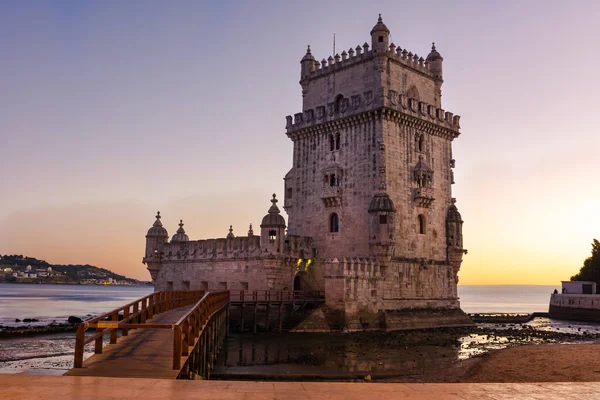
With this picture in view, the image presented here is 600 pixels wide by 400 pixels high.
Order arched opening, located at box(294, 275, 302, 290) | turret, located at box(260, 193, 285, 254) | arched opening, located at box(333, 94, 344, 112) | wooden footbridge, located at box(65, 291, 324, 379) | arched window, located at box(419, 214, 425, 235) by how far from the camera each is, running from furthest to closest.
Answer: arched opening, located at box(294, 275, 302, 290) → arched opening, located at box(333, 94, 344, 112) → arched window, located at box(419, 214, 425, 235) → turret, located at box(260, 193, 285, 254) → wooden footbridge, located at box(65, 291, 324, 379)

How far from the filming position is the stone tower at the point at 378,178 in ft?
127

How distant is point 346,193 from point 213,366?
65.5ft

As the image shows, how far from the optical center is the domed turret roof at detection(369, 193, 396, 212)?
3831 cm

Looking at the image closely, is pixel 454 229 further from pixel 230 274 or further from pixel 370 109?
pixel 230 274

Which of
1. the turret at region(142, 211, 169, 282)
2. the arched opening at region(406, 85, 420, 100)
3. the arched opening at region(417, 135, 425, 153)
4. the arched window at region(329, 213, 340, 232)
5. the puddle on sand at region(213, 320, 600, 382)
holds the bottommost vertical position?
the puddle on sand at region(213, 320, 600, 382)

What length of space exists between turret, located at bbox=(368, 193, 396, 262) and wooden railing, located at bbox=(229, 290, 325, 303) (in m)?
5.65

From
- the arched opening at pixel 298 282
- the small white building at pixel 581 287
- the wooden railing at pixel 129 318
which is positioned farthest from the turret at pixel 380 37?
the small white building at pixel 581 287

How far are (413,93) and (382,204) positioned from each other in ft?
36.1

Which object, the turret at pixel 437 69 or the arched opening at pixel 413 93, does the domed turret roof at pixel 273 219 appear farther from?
the turret at pixel 437 69

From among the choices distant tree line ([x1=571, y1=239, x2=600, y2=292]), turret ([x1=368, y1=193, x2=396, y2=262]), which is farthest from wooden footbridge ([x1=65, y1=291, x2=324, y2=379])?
distant tree line ([x1=571, y1=239, x2=600, y2=292])

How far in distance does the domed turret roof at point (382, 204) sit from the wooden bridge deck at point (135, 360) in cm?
2208

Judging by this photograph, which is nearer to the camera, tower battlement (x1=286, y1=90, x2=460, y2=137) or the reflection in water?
the reflection in water

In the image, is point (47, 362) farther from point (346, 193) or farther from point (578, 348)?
point (578, 348)

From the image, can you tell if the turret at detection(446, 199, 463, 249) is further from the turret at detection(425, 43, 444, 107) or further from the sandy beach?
the sandy beach
